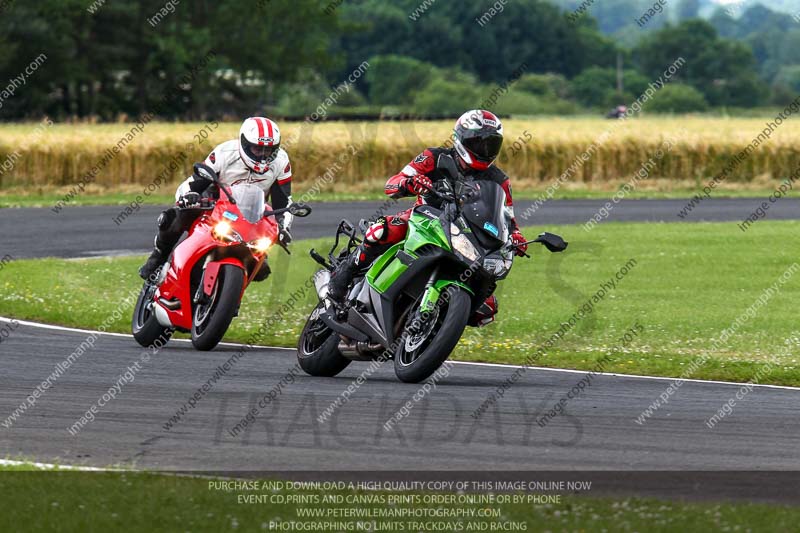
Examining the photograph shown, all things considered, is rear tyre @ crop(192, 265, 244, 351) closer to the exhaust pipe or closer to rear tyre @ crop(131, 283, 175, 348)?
rear tyre @ crop(131, 283, 175, 348)

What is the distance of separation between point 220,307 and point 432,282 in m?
2.50

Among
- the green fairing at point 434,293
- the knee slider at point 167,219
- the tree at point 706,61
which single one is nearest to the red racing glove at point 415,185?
the green fairing at point 434,293

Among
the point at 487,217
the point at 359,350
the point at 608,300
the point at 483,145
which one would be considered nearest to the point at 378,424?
the point at 359,350

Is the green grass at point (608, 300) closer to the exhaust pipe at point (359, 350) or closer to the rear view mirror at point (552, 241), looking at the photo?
the exhaust pipe at point (359, 350)

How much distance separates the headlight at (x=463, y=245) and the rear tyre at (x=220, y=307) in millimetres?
2552

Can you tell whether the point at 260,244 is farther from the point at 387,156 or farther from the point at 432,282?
the point at 387,156

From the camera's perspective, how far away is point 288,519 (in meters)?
6.71

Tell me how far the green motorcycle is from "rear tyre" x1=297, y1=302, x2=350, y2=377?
70mm

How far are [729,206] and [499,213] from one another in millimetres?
24055

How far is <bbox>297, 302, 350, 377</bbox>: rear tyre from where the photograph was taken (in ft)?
Answer: 37.0

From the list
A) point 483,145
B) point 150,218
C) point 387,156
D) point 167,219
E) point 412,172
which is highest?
point 483,145

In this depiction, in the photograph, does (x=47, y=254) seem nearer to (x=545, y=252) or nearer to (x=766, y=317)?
(x=545, y=252)

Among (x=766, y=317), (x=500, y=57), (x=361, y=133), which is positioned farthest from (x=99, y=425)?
(x=500, y=57)

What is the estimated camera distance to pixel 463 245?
1029cm
